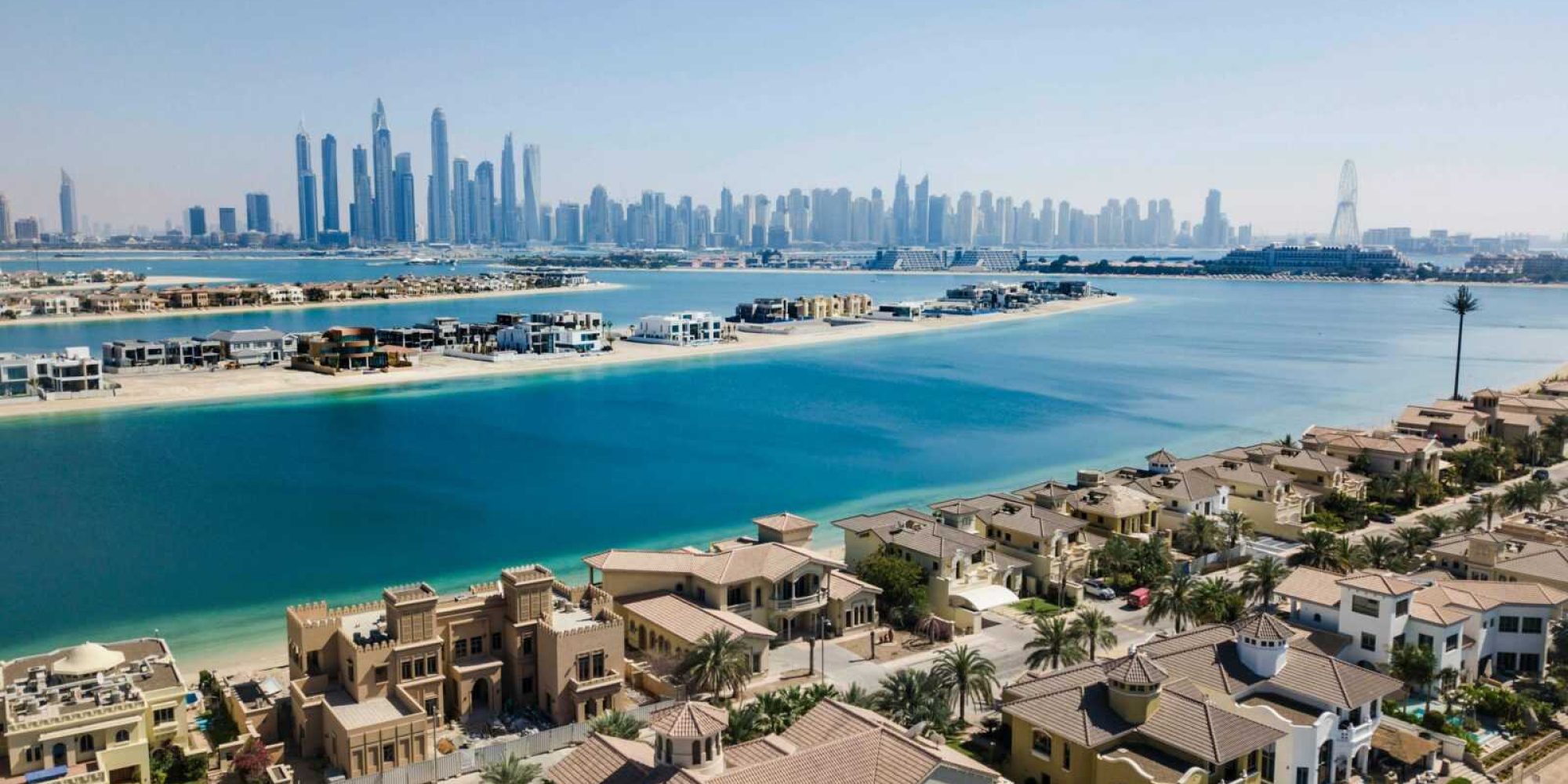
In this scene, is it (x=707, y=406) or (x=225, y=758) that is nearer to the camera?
(x=225, y=758)

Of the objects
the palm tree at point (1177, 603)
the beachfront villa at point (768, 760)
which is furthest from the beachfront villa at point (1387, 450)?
the beachfront villa at point (768, 760)

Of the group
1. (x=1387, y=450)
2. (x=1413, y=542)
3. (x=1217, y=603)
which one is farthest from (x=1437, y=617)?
(x=1387, y=450)

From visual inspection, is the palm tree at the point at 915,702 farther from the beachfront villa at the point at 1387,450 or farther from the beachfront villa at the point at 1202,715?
the beachfront villa at the point at 1387,450

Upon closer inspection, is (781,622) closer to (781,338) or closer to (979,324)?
(781,338)

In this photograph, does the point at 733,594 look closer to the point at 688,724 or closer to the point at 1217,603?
the point at 688,724

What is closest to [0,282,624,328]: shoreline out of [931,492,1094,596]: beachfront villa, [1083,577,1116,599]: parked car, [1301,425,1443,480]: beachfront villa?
[931,492,1094,596]: beachfront villa

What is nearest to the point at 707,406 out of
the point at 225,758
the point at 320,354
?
the point at 320,354
